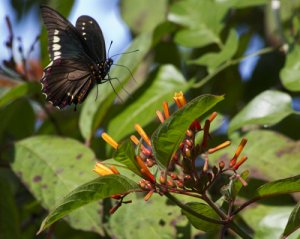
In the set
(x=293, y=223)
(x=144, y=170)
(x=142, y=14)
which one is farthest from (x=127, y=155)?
(x=142, y=14)

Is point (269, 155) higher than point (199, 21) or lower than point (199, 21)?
lower

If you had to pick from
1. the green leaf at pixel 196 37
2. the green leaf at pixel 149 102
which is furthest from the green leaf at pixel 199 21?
the green leaf at pixel 149 102

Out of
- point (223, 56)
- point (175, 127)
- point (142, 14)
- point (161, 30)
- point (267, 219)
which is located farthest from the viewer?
point (142, 14)

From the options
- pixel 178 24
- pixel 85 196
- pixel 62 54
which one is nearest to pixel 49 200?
pixel 62 54

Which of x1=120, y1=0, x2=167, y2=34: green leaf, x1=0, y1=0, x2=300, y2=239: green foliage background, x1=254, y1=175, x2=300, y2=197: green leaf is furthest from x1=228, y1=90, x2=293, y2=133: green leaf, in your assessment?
x1=120, y1=0, x2=167, y2=34: green leaf

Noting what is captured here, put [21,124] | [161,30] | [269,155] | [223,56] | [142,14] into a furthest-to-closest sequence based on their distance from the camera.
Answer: [142,14] → [21,124] → [161,30] → [223,56] → [269,155]

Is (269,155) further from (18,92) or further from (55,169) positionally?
(18,92)

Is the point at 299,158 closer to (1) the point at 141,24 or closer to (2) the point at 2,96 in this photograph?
(2) the point at 2,96
